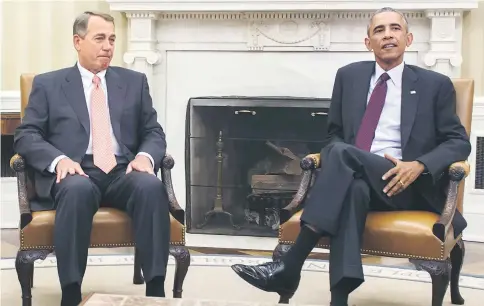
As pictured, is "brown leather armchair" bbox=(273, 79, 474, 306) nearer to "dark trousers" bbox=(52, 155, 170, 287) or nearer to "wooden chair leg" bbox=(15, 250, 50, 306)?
"dark trousers" bbox=(52, 155, 170, 287)

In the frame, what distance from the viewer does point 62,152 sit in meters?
2.67

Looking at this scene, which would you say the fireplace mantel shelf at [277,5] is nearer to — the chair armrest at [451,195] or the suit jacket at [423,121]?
the suit jacket at [423,121]

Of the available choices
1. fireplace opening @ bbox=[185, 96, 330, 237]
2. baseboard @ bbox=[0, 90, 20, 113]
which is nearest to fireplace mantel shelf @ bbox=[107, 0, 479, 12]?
fireplace opening @ bbox=[185, 96, 330, 237]

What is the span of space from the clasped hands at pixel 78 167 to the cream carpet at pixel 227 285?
0.62 m

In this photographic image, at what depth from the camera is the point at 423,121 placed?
2691 mm

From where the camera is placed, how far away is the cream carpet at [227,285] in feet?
9.51

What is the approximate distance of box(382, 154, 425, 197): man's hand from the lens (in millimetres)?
2475

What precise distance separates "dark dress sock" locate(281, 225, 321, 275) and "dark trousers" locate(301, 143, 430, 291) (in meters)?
0.05

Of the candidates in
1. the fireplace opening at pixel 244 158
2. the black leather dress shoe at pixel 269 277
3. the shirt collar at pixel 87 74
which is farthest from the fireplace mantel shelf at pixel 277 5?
the black leather dress shoe at pixel 269 277

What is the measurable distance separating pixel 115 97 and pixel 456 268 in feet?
5.23

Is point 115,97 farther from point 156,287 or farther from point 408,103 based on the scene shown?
point 408,103

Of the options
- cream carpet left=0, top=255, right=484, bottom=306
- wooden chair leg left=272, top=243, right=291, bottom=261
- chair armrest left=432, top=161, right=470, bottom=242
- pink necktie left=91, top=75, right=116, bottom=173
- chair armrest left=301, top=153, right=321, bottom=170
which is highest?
pink necktie left=91, top=75, right=116, bottom=173

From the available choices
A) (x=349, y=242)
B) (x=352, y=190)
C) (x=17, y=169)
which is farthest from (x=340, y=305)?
(x=17, y=169)

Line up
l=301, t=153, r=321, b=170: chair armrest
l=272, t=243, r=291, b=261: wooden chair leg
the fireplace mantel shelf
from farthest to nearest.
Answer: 1. the fireplace mantel shelf
2. l=301, t=153, r=321, b=170: chair armrest
3. l=272, t=243, r=291, b=261: wooden chair leg
